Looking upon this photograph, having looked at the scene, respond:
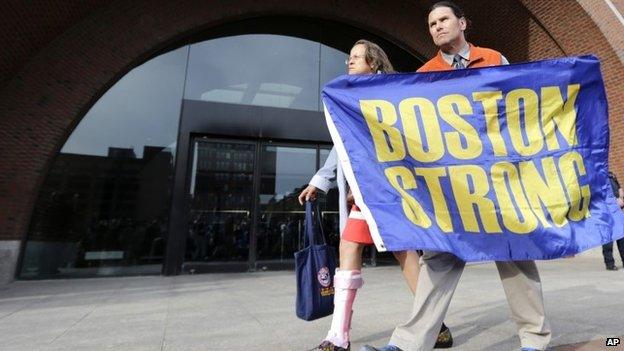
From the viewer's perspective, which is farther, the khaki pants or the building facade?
the building facade

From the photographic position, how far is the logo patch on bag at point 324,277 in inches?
101

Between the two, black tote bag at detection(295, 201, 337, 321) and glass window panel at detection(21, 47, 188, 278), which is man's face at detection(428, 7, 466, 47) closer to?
black tote bag at detection(295, 201, 337, 321)

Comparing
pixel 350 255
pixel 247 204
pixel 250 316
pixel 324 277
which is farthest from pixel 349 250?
pixel 247 204

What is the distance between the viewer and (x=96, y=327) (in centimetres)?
364

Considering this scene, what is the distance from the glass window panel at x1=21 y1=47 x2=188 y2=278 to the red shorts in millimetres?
7218

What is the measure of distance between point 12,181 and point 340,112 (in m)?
8.40

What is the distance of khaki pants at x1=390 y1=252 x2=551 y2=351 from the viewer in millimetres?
2076

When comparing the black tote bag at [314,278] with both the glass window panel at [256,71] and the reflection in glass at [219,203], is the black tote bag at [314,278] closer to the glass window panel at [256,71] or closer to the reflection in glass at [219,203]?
the reflection in glass at [219,203]

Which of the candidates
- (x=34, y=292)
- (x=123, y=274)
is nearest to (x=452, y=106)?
(x=34, y=292)

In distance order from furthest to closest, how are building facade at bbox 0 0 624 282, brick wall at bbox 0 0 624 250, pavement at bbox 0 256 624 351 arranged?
building facade at bbox 0 0 624 282
brick wall at bbox 0 0 624 250
pavement at bbox 0 256 624 351

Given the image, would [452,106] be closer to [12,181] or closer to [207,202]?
[207,202]

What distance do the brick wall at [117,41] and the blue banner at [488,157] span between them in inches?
329

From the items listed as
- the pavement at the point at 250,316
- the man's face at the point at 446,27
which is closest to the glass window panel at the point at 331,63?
the pavement at the point at 250,316

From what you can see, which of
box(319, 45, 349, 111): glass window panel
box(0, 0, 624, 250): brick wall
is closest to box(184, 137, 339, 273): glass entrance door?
box(319, 45, 349, 111): glass window panel
